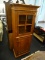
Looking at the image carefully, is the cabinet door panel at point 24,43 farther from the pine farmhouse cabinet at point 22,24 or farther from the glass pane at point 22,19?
the glass pane at point 22,19

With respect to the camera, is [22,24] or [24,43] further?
[24,43]

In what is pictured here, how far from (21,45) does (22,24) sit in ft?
1.83

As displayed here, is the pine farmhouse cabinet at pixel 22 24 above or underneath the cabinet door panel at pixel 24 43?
above

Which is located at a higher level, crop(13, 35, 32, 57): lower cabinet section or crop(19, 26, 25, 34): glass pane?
crop(19, 26, 25, 34): glass pane

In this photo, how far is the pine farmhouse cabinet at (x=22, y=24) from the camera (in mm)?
1559

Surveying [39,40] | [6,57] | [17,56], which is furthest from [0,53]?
[39,40]

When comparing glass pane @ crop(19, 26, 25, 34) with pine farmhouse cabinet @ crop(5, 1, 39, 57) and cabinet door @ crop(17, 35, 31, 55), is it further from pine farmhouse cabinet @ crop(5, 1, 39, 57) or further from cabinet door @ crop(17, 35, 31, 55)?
cabinet door @ crop(17, 35, 31, 55)

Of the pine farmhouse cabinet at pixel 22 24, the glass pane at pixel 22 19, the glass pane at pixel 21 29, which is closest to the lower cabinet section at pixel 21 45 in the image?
the pine farmhouse cabinet at pixel 22 24

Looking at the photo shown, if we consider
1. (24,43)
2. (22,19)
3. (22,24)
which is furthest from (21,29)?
(24,43)

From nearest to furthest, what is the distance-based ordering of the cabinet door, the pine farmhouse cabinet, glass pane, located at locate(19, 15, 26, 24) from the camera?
the pine farmhouse cabinet < glass pane, located at locate(19, 15, 26, 24) < the cabinet door

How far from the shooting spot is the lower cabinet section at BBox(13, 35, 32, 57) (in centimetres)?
181

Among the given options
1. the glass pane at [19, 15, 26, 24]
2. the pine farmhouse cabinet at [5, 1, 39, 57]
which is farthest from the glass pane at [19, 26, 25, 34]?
the glass pane at [19, 15, 26, 24]

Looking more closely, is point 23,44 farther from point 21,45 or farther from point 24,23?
point 24,23

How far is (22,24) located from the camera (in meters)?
1.74
